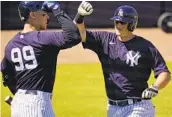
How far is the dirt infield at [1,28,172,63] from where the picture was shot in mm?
14136

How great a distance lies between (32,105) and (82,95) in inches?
216

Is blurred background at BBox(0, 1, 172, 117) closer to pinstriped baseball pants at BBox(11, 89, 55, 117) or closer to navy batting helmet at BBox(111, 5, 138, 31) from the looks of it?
navy batting helmet at BBox(111, 5, 138, 31)

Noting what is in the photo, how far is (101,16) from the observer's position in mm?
18266

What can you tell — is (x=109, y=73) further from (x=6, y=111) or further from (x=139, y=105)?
(x=6, y=111)

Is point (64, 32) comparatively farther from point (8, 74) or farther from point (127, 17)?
point (127, 17)

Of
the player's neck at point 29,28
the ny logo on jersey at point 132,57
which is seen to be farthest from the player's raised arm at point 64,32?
the ny logo on jersey at point 132,57

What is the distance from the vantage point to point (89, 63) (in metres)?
13.5

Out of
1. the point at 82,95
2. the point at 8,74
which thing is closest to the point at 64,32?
the point at 8,74

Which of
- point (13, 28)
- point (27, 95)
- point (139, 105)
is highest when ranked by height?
point (27, 95)

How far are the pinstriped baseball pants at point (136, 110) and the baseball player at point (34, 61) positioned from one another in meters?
0.84

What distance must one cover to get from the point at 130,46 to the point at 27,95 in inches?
50.0

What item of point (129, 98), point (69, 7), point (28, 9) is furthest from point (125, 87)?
point (69, 7)

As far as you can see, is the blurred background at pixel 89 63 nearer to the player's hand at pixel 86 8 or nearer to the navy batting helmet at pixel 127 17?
the navy batting helmet at pixel 127 17

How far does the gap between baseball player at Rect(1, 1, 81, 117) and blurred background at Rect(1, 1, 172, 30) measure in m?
12.6
